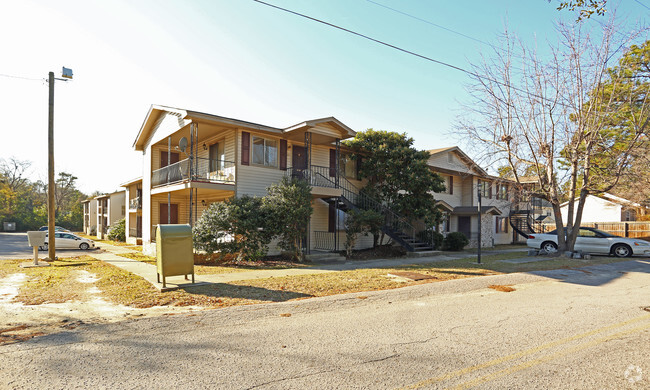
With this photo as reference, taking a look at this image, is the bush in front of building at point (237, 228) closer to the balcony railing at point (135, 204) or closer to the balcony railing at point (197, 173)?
the balcony railing at point (197, 173)

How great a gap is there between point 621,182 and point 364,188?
38.8 feet

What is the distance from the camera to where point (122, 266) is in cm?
1320

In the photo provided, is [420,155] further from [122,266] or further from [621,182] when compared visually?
[122,266]

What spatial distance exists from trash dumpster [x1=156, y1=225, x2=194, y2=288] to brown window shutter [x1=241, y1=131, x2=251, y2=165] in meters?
7.39

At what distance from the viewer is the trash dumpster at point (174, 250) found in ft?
27.9

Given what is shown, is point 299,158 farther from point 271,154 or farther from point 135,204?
point 135,204

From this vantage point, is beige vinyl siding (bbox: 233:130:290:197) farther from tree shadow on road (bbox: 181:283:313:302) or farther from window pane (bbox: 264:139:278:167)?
tree shadow on road (bbox: 181:283:313:302)

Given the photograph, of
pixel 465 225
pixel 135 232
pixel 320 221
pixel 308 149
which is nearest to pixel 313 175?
pixel 308 149

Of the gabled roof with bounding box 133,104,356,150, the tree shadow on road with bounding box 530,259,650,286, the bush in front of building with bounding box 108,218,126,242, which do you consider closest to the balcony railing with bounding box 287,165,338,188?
the gabled roof with bounding box 133,104,356,150

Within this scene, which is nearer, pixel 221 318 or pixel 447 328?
pixel 447 328

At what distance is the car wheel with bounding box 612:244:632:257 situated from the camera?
59.4ft

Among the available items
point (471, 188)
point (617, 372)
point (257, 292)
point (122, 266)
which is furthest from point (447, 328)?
point (471, 188)

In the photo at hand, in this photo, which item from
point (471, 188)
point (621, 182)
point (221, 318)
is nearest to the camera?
point (221, 318)

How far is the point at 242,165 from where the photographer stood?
15797 mm
